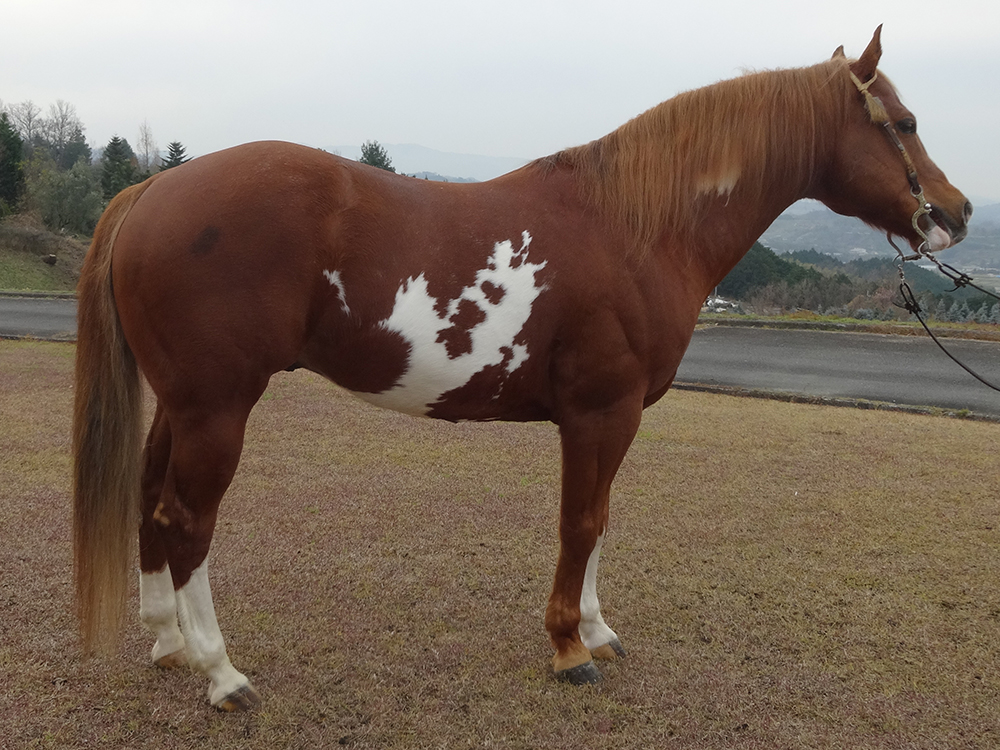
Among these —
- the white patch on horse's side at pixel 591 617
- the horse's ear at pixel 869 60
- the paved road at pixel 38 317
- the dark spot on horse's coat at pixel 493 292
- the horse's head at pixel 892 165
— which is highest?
the horse's ear at pixel 869 60

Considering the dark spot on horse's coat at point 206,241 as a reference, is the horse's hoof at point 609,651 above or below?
below

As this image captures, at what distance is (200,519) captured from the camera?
2309 millimetres

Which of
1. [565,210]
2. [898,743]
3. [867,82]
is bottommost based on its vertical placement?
[898,743]

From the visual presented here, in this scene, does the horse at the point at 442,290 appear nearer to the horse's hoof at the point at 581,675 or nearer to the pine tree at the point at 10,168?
the horse's hoof at the point at 581,675

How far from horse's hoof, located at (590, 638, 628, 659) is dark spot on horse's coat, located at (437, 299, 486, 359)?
1.43m

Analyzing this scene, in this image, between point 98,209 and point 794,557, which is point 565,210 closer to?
point 794,557

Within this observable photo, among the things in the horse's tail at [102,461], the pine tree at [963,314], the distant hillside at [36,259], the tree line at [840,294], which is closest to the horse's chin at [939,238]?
the horse's tail at [102,461]

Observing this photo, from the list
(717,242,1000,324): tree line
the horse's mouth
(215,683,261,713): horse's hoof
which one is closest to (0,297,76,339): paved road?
(215,683,261,713): horse's hoof

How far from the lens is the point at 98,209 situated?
1075 inches

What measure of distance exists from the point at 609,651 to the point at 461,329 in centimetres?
153

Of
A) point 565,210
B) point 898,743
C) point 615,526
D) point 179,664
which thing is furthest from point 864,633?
point 179,664

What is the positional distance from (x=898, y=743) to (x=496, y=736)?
1.38 meters

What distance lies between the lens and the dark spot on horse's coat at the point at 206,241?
2117 millimetres

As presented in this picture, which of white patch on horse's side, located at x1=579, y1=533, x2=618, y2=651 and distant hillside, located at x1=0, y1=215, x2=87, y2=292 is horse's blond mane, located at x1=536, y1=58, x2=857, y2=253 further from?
distant hillside, located at x1=0, y1=215, x2=87, y2=292
